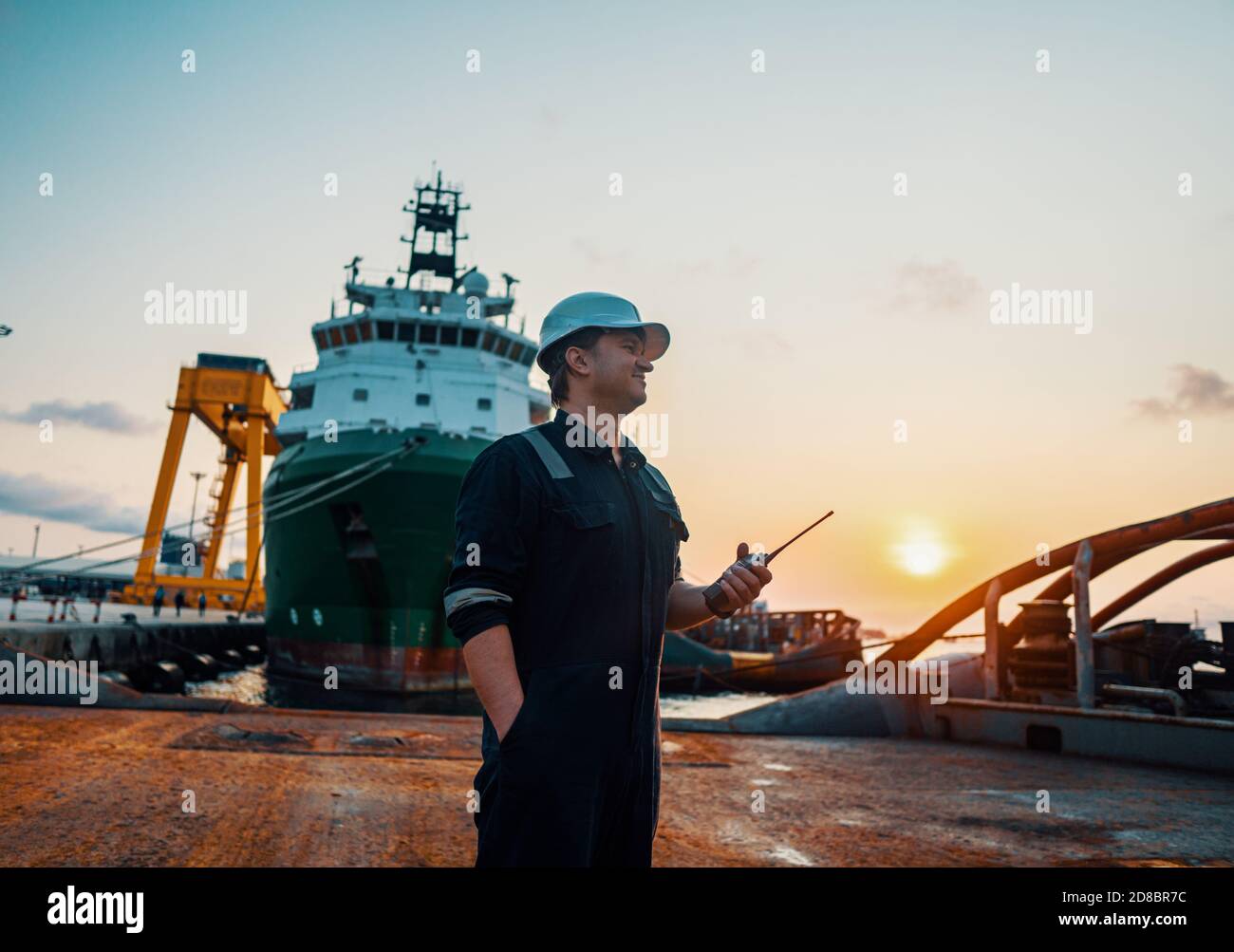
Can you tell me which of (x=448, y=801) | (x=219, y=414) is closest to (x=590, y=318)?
(x=448, y=801)

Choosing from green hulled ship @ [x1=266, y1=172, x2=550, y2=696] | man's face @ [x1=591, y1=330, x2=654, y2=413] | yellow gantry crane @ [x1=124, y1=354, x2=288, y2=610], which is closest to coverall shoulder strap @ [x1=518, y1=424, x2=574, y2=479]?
man's face @ [x1=591, y1=330, x2=654, y2=413]

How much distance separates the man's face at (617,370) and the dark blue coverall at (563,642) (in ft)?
0.68

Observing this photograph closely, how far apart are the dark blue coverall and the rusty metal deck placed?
75.2 inches

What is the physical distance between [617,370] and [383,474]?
18.2m

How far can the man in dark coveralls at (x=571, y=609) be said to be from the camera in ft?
6.19

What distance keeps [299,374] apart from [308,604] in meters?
6.91

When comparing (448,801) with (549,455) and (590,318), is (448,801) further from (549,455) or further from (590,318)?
(590,318)

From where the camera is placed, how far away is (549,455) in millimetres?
2158

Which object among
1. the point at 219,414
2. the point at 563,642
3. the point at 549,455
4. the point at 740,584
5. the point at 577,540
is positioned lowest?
the point at 563,642

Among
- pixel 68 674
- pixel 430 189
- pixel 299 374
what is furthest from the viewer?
pixel 430 189

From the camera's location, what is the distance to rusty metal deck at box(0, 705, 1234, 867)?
3.75 m
